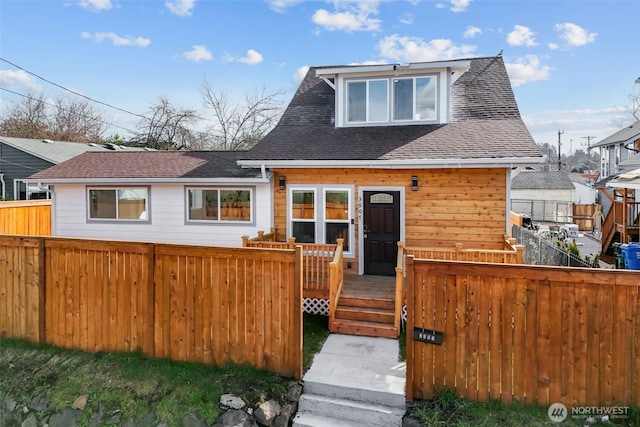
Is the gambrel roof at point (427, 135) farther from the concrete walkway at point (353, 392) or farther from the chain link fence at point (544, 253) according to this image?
the concrete walkway at point (353, 392)

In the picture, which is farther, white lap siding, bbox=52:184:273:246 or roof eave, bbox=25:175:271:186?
white lap siding, bbox=52:184:273:246

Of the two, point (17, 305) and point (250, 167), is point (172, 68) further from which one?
point (17, 305)

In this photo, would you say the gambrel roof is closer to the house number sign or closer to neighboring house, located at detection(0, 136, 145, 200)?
the house number sign

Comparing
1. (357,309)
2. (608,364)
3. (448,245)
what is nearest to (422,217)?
(448,245)

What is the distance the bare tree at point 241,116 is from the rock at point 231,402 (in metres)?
21.8

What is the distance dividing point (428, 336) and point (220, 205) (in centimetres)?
681

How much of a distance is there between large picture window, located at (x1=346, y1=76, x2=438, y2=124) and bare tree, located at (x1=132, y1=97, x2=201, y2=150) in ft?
65.0

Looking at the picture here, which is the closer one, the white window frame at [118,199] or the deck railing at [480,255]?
the deck railing at [480,255]

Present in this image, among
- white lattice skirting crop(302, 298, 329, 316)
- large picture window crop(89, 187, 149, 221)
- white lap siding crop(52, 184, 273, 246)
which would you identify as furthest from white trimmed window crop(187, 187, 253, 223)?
white lattice skirting crop(302, 298, 329, 316)

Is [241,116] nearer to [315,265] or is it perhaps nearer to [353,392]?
[315,265]

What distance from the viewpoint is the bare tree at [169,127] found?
2656 centimetres

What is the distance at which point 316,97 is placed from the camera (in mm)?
11109

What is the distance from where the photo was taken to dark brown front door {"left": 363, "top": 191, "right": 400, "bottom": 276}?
8.47m

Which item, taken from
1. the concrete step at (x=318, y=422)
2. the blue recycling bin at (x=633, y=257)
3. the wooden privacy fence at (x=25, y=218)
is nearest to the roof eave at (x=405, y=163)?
the blue recycling bin at (x=633, y=257)
